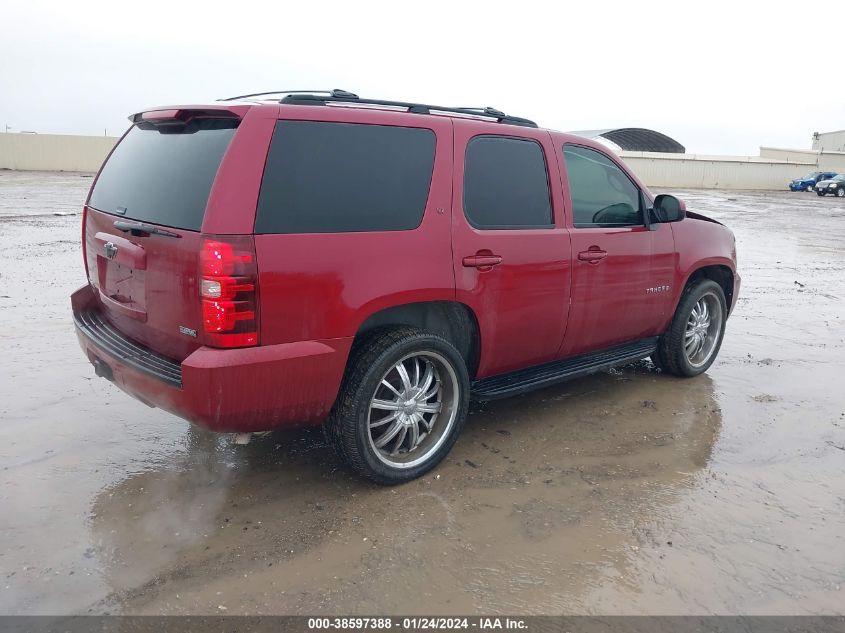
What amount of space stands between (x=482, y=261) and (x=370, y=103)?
1.04 m

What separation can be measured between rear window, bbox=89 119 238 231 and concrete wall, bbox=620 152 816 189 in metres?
46.4

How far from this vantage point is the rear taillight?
284 cm

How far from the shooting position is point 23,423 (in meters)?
4.18

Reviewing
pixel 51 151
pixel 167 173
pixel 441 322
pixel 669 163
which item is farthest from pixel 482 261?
pixel 669 163

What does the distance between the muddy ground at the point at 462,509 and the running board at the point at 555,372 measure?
353 millimetres

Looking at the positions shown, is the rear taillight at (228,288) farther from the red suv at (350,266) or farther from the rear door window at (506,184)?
the rear door window at (506,184)

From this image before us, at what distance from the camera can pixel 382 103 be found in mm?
3625

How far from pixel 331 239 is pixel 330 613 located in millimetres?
1592

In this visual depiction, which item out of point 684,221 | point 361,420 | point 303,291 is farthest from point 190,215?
point 684,221

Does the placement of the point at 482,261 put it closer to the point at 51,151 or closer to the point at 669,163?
the point at 51,151

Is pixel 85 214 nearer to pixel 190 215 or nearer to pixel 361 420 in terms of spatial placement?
pixel 190 215

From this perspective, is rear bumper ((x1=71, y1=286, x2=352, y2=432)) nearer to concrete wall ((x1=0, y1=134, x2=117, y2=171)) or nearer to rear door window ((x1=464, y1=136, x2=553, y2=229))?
rear door window ((x1=464, y1=136, x2=553, y2=229))

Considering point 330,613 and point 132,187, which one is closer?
point 330,613

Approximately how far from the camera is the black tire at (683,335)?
5188 mm
